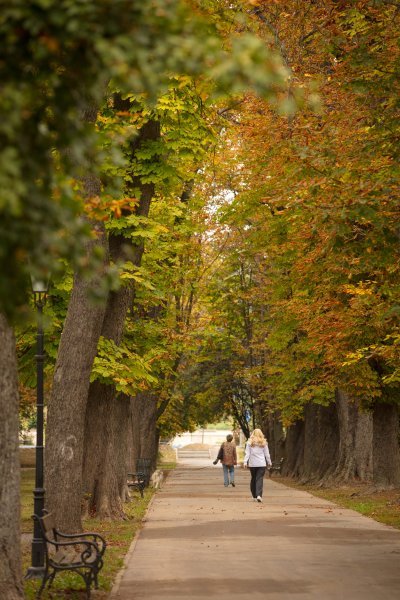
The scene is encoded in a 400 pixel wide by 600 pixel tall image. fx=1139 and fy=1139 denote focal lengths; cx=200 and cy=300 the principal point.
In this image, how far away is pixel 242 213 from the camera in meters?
32.5

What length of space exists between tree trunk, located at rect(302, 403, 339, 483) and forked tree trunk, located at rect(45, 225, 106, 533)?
23105mm

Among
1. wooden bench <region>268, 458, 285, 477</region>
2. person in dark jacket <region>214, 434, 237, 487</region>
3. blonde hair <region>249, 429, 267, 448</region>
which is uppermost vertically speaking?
blonde hair <region>249, 429, 267, 448</region>

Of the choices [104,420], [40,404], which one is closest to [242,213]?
[104,420]

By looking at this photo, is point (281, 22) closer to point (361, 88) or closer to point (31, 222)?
point (361, 88)

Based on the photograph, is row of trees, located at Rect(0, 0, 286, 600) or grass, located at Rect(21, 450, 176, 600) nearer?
row of trees, located at Rect(0, 0, 286, 600)

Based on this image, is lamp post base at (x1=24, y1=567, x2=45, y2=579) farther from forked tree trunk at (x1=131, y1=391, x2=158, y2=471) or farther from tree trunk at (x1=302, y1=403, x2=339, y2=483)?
forked tree trunk at (x1=131, y1=391, x2=158, y2=471)

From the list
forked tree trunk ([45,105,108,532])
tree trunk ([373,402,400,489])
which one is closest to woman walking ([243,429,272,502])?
tree trunk ([373,402,400,489])

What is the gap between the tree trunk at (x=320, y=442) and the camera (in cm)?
3969

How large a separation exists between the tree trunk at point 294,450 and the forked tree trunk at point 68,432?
30882mm

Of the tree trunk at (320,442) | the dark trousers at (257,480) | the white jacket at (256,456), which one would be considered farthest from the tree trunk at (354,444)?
the white jacket at (256,456)

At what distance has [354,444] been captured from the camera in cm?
3509

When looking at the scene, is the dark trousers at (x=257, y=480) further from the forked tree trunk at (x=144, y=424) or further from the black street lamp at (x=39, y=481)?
the black street lamp at (x=39, y=481)

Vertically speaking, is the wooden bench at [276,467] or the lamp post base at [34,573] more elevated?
the wooden bench at [276,467]

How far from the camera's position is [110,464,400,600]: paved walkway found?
40.0 feet
